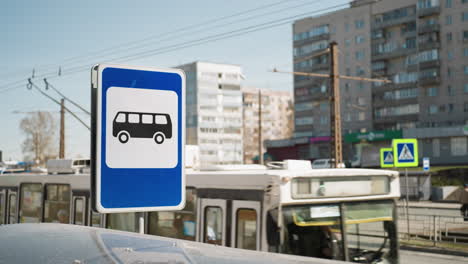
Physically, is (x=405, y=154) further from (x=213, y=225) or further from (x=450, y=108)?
A: (x=450, y=108)

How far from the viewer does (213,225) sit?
7.66 metres

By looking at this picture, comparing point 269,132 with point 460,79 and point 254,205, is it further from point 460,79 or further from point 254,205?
point 254,205

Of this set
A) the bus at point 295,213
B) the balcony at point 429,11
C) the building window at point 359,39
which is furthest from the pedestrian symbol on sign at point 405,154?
the building window at point 359,39

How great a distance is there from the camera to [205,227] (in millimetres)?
7758

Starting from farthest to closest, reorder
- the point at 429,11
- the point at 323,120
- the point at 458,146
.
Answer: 1. the point at 323,120
2. the point at 429,11
3. the point at 458,146

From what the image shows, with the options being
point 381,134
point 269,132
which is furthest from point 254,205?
point 269,132

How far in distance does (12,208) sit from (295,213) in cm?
904

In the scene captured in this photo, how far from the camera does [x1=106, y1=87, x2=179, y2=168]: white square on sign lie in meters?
3.54

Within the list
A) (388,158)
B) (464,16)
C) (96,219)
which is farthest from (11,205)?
(464,16)

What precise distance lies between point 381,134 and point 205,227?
6270 cm

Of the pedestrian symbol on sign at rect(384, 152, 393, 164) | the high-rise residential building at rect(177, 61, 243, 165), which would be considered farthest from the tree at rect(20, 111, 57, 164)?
the pedestrian symbol on sign at rect(384, 152, 393, 164)

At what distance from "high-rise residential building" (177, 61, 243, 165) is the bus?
105m

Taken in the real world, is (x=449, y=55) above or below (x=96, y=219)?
above

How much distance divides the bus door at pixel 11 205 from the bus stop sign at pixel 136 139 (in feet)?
34.9
